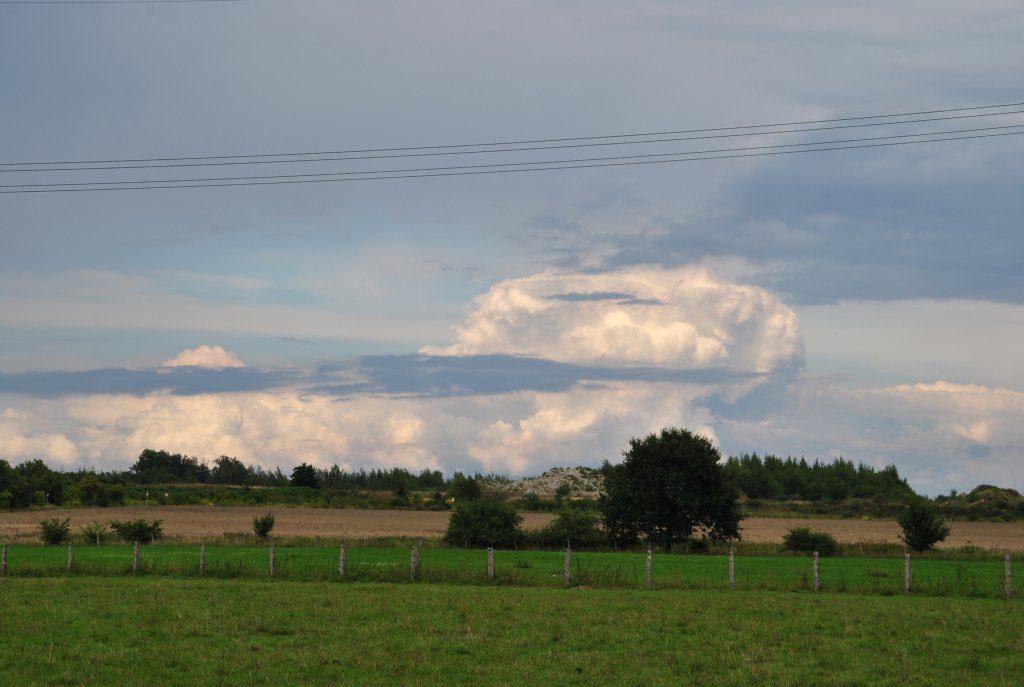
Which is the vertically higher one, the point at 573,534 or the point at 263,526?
the point at 573,534

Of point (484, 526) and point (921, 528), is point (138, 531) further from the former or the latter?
point (921, 528)

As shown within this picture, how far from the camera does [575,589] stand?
43.1m

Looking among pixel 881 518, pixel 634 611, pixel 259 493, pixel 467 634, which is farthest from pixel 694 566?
pixel 259 493

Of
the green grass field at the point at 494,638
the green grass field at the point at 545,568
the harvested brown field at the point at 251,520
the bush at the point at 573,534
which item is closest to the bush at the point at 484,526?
the bush at the point at 573,534

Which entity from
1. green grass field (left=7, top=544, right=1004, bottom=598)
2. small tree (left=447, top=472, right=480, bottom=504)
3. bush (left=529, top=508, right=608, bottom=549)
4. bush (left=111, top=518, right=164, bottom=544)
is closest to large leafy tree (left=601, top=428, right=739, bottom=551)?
bush (left=529, top=508, right=608, bottom=549)

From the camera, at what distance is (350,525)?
12019 cm

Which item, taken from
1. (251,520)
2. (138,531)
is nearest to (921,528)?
(138,531)

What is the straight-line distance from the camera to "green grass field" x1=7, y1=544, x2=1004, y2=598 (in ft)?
150

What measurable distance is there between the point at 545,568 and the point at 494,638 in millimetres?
27689

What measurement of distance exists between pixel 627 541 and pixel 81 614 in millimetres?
50521

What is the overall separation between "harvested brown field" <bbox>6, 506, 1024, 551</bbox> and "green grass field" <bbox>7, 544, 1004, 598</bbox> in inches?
866

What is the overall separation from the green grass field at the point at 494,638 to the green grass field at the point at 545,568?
18.2 ft

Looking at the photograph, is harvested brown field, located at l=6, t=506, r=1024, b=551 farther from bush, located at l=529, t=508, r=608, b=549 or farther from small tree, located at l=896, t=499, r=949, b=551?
small tree, located at l=896, t=499, r=949, b=551

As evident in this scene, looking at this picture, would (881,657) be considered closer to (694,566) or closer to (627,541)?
(694,566)
